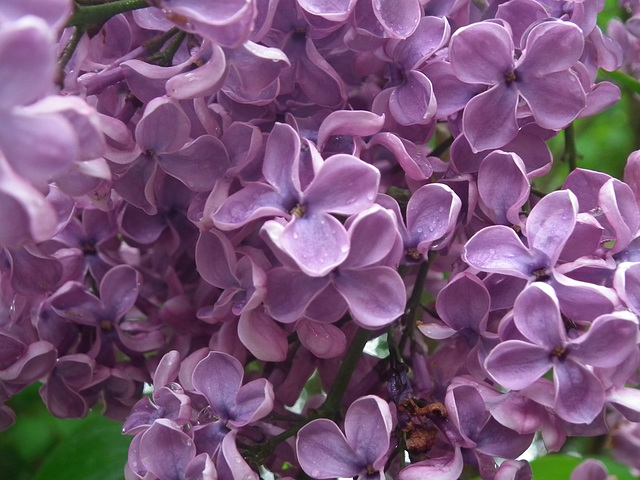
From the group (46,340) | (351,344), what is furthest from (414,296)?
(46,340)

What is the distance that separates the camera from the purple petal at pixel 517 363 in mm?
443

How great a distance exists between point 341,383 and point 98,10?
0.32 meters

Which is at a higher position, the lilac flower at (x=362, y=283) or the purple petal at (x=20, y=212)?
the purple petal at (x=20, y=212)

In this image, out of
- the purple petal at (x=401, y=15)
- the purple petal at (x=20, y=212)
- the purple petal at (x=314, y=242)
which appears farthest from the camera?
the purple petal at (x=401, y=15)

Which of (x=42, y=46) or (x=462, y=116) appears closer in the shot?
(x=42, y=46)

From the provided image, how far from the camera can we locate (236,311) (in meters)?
0.50

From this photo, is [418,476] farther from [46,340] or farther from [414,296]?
[46,340]

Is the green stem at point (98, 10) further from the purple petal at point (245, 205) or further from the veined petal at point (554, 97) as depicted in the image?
the veined petal at point (554, 97)

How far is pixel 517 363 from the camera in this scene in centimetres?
45

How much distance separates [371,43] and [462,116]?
0.08 metres

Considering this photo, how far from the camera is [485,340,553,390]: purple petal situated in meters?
0.44

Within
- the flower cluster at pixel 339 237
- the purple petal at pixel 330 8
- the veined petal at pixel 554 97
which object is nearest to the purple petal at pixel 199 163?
the flower cluster at pixel 339 237

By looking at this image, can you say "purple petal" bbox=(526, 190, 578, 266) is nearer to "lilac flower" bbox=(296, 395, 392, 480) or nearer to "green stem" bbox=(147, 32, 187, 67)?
"lilac flower" bbox=(296, 395, 392, 480)

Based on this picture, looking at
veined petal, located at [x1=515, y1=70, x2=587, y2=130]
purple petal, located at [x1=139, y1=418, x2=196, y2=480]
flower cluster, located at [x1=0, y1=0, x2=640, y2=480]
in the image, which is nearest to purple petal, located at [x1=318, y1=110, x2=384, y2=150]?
flower cluster, located at [x1=0, y1=0, x2=640, y2=480]
